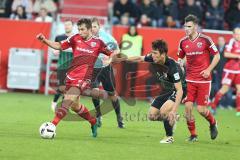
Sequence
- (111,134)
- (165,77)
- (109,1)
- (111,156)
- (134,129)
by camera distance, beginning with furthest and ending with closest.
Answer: (109,1)
(134,129)
(111,134)
(165,77)
(111,156)

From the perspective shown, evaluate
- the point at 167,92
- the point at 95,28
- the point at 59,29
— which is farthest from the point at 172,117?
the point at 59,29

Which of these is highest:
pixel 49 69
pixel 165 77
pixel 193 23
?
pixel 193 23

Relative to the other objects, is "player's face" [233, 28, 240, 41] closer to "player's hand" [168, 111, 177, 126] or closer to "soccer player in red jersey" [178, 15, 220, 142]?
"soccer player in red jersey" [178, 15, 220, 142]

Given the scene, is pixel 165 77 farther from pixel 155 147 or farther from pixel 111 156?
pixel 111 156

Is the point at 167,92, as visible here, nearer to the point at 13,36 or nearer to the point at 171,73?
the point at 171,73

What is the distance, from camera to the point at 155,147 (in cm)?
1130

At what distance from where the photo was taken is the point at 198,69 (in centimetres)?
1274

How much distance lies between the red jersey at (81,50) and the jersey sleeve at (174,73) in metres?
1.46

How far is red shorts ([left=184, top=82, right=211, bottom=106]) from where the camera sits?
12.6 metres

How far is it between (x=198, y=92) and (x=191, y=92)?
127mm

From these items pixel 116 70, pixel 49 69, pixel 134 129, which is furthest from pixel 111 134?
pixel 49 69

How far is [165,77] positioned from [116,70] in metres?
8.97

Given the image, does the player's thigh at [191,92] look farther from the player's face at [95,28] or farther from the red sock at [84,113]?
the player's face at [95,28]

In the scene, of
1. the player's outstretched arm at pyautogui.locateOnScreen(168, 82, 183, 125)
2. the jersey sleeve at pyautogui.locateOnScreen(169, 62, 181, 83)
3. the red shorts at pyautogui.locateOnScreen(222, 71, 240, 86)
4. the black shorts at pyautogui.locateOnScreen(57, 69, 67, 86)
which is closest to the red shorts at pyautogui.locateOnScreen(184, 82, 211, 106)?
the player's outstretched arm at pyautogui.locateOnScreen(168, 82, 183, 125)
